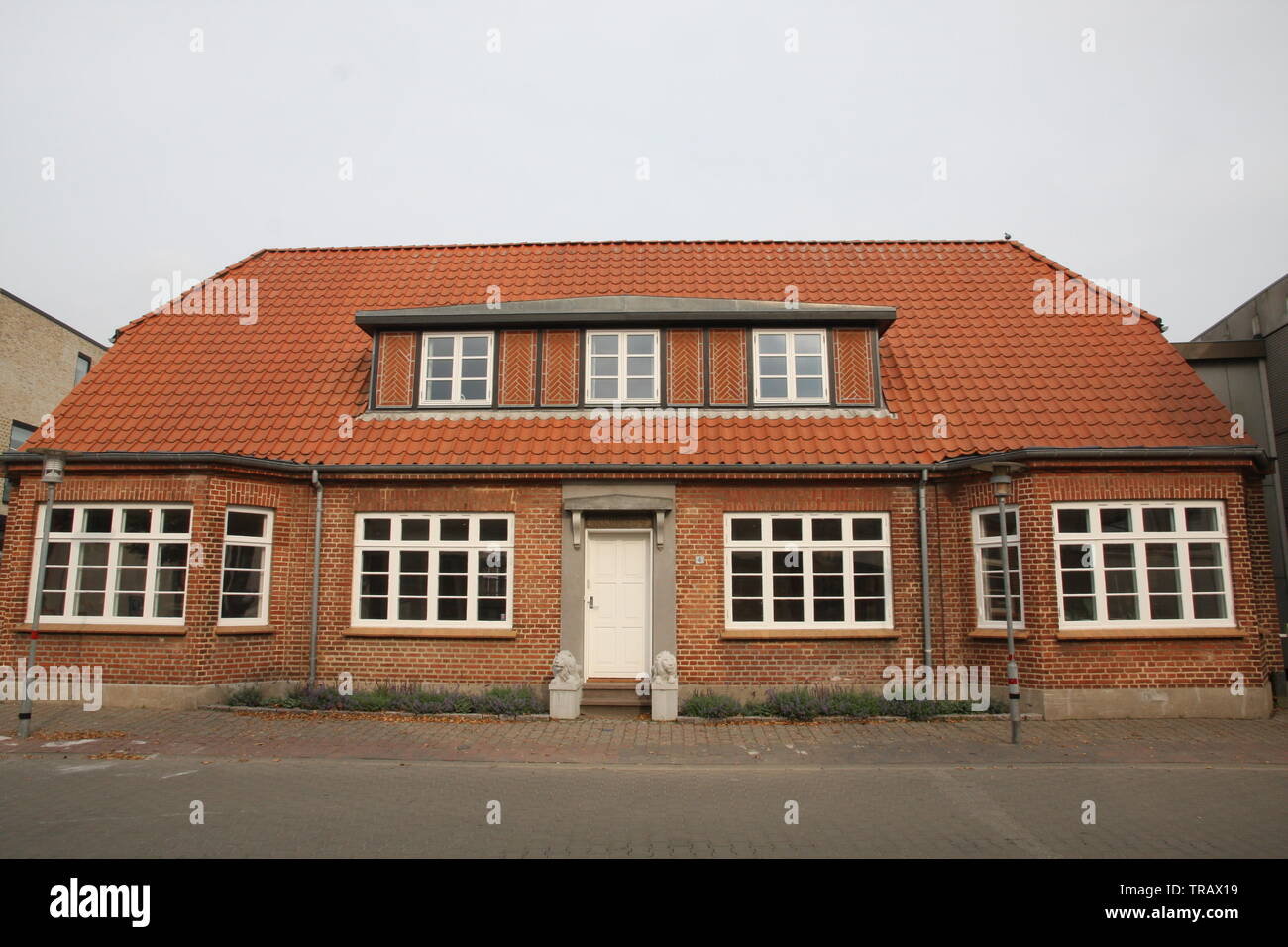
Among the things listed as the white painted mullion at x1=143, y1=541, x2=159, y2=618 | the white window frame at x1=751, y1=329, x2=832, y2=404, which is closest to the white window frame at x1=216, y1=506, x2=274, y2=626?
the white painted mullion at x1=143, y1=541, x2=159, y2=618

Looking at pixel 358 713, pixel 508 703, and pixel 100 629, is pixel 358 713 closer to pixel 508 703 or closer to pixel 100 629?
pixel 508 703

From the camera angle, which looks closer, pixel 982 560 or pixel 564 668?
pixel 564 668

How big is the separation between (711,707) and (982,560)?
15.2 feet

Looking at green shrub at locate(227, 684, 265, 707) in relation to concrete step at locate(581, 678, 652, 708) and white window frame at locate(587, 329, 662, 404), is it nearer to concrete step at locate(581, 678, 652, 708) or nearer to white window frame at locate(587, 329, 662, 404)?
concrete step at locate(581, 678, 652, 708)

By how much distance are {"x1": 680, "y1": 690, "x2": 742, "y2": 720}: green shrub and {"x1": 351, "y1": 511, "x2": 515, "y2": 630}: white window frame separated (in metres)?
2.95

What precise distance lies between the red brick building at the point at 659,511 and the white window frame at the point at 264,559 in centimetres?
4

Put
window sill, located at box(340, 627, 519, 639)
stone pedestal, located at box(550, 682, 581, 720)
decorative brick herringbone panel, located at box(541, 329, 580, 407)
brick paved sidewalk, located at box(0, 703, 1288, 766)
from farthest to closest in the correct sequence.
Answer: decorative brick herringbone panel, located at box(541, 329, 580, 407)
window sill, located at box(340, 627, 519, 639)
stone pedestal, located at box(550, 682, 581, 720)
brick paved sidewalk, located at box(0, 703, 1288, 766)

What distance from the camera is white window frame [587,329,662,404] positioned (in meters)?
14.7

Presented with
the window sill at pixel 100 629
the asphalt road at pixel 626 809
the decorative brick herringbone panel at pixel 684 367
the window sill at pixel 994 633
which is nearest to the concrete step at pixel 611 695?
the asphalt road at pixel 626 809

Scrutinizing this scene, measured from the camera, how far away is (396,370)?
1499 centimetres

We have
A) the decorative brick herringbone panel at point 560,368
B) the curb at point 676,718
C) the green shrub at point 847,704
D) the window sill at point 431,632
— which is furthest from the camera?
the decorative brick herringbone panel at point 560,368

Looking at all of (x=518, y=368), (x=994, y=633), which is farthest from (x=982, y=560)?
(x=518, y=368)

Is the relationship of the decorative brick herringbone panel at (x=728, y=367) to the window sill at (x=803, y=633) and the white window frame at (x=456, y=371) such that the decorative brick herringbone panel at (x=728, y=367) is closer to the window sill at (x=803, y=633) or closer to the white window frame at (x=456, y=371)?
the white window frame at (x=456, y=371)

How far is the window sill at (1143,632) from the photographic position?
11891 millimetres
